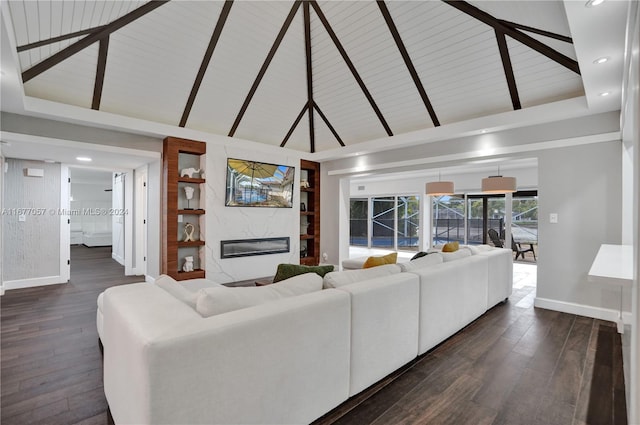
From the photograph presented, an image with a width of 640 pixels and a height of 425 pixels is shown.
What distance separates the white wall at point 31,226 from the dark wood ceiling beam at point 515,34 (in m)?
6.81

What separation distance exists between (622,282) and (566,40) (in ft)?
9.02

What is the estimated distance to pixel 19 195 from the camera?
507 centimetres

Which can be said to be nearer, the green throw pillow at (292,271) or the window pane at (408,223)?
the green throw pillow at (292,271)

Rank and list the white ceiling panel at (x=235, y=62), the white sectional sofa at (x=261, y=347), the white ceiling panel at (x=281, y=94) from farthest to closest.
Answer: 1. the white ceiling panel at (x=281, y=94)
2. the white ceiling panel at (x=235, y=62)
3. the white sectional sofa at (x=261, y=347)

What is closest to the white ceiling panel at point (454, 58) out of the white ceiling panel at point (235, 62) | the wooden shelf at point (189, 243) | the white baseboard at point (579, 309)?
the white ceiling panel at point (235, 62)

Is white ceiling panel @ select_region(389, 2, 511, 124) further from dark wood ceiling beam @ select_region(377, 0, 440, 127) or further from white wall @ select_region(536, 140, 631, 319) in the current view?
white wall @ select_region(536, 140, 631, 319)

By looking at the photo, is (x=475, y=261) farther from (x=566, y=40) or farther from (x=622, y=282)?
(x=566, y=40)

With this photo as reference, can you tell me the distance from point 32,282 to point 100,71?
392 cm

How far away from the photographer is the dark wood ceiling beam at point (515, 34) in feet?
10.9

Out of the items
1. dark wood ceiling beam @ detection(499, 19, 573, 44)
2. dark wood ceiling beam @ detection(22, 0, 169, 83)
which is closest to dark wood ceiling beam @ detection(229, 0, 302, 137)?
dark wood ceiling beam @ detection(22, 0, 169, 83)

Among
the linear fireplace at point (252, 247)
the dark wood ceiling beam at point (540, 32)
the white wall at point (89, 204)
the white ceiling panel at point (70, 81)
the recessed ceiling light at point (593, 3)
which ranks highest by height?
the dark wood ceiling beam at point (540, 32)

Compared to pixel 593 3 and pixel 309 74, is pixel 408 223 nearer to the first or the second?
pixel 309 74

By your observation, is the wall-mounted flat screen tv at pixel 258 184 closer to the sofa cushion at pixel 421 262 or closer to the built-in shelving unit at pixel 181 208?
the built-in shelving unit at pixel 181 208

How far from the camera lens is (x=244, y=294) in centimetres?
170
